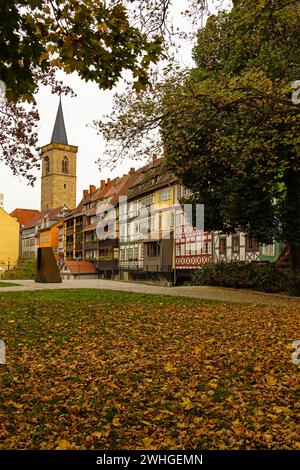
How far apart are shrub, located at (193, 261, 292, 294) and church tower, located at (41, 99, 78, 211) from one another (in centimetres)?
9420

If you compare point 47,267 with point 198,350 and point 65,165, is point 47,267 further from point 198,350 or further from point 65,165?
point 65,165

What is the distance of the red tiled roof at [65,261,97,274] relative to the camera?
6128 centimetres

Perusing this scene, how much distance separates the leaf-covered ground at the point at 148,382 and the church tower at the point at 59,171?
352 ft

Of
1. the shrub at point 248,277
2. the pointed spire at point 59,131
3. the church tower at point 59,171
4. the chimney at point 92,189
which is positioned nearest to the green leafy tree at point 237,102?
the shrub at point 248,277

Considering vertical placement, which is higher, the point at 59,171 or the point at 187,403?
the point at 59,171

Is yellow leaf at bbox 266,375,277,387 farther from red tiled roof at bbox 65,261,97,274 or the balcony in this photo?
the balcony

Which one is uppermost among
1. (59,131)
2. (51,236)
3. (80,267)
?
(59,131)

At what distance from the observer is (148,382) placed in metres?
5.75

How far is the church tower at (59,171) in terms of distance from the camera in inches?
4545

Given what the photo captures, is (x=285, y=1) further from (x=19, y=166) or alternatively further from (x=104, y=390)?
(x=104, y=390)

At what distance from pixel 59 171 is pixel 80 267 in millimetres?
60880

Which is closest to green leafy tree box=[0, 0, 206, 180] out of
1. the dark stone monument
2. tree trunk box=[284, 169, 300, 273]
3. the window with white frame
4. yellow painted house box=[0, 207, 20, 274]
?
tree trunk box=[284, 169, 300, 273]

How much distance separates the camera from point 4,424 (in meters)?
4.47

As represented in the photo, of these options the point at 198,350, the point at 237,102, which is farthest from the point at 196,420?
the point at 237,102
